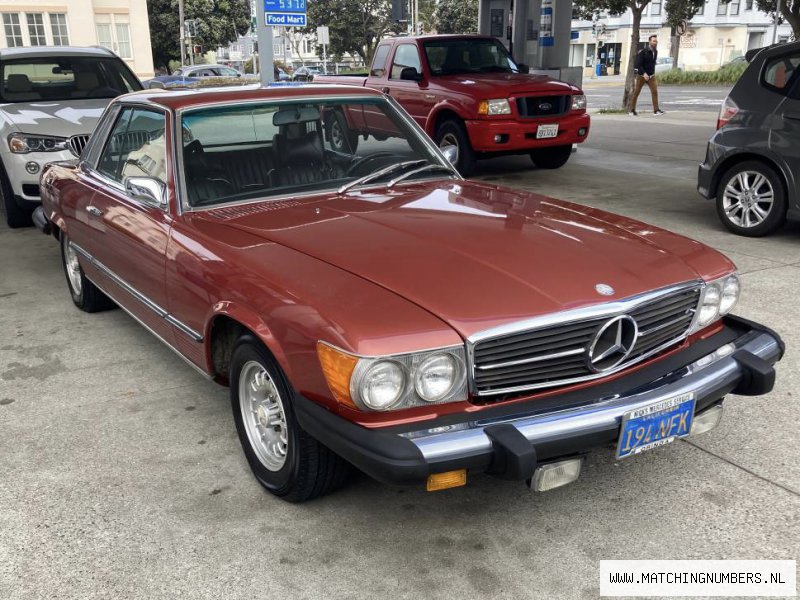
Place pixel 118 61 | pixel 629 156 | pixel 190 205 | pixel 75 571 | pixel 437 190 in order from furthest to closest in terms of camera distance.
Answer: pixel 629 156
pixel 118 61
pixel 437 190
pixel 190 205
pixel 75 571

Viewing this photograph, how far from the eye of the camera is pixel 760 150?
6.57 meters

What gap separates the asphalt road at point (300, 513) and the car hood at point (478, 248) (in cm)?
85

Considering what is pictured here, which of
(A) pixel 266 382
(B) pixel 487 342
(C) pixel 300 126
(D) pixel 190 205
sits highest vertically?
(C) pixel 300 126

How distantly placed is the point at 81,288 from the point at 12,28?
37915 millimetres

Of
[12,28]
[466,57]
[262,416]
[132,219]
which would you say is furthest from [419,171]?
[12,28]

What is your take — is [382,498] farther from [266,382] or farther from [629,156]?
[629,156]

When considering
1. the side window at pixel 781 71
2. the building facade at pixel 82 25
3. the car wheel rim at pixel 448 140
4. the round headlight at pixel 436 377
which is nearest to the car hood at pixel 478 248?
the round headlight at pixel 436 377

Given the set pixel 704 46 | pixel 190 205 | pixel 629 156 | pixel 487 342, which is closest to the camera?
pixel 487 342

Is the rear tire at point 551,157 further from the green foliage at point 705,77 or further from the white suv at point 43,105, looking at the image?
the green foliage at point 705,77

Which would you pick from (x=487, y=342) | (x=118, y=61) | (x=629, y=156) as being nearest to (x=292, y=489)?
(x=487, y=342)

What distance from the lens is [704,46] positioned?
186 ft

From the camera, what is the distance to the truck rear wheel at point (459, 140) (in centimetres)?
961

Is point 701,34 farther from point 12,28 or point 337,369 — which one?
point 337,369

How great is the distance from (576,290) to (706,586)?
3.45 ft
